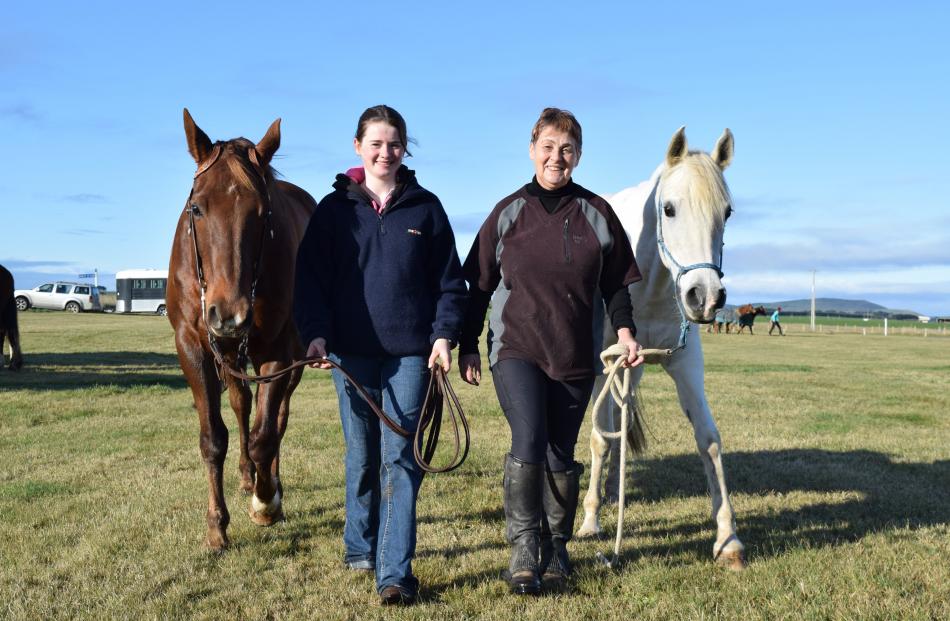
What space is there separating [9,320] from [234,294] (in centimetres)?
1265

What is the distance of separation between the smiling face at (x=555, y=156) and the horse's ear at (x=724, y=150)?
917 mm

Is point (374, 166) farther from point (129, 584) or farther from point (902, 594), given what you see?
point (902, 594)

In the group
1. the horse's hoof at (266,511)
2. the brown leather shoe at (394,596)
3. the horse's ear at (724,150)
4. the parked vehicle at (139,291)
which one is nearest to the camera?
the brown leather shoe at (394,596)

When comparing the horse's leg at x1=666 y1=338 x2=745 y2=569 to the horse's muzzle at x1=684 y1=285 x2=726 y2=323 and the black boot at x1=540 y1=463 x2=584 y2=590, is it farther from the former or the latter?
the black boot at x1=540 y1=463 x2=584 y2=590

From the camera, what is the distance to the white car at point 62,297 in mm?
43594

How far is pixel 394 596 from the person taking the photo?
342 cm

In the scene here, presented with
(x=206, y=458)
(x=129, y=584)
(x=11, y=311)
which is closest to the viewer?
(x=129, y=584)

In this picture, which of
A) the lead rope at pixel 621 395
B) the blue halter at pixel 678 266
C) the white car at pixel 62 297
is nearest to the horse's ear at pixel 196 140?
the lead rope at pixel 621 395

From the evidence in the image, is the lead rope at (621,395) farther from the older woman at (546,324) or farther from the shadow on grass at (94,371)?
the shadow on grass at (94,371)

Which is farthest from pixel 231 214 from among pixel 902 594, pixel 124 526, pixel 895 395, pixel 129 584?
pixel 895 395

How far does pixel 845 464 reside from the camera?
6.93m

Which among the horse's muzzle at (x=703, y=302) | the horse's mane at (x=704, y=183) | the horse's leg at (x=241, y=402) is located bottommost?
the horse's leg at (x=241, y=402)

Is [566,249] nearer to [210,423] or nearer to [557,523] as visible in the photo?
[557,523]

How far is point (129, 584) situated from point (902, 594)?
367 cm
